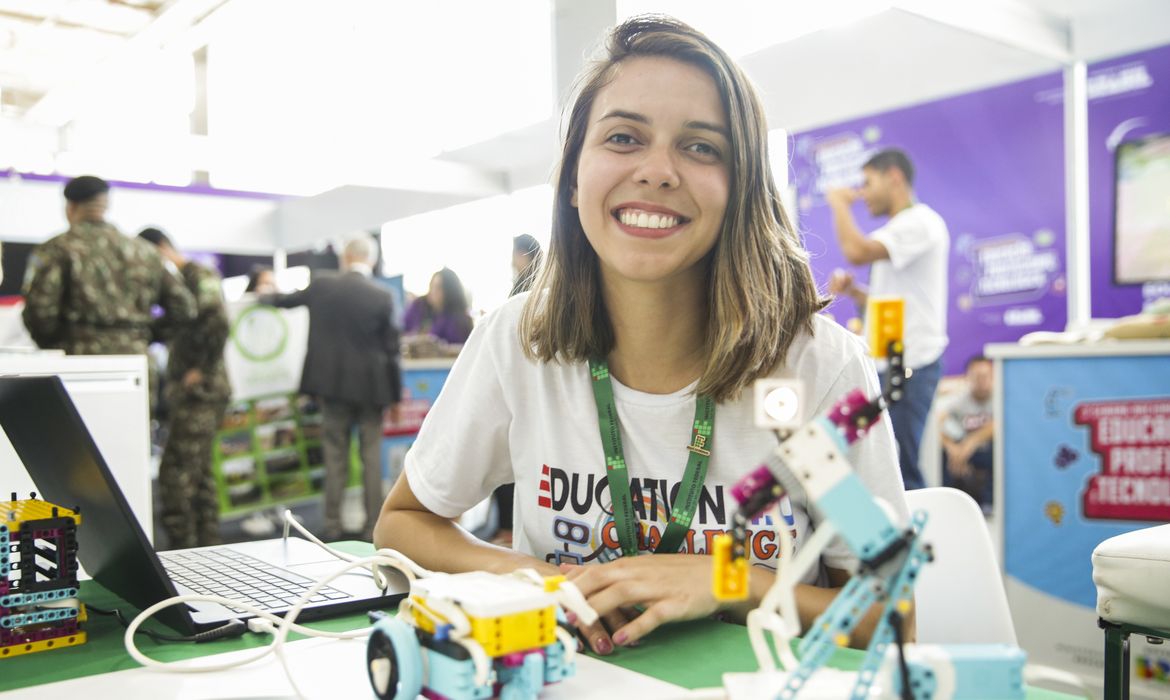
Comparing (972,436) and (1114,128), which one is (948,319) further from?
(1114,128)

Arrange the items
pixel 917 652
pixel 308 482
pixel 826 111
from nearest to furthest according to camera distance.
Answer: pixel 917 652 → pixel 308 482 → pixel 826 111

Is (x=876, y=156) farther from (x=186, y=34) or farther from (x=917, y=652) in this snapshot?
(x=917, y=652)

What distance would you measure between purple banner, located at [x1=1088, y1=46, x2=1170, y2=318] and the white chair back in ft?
11.7

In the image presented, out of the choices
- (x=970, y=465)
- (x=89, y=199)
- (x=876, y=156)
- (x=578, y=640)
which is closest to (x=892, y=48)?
(x=876, y=156)

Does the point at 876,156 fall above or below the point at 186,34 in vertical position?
below

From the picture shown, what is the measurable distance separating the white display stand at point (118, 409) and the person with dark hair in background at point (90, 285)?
178cm

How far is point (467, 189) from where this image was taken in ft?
20.7


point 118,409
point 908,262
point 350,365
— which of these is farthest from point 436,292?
point 118,409

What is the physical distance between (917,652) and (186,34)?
4077mm

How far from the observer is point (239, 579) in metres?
0.92

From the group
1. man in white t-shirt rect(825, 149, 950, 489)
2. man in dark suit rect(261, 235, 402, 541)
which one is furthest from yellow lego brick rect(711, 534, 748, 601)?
man in dark suit rect(261, 235, 402, 541)

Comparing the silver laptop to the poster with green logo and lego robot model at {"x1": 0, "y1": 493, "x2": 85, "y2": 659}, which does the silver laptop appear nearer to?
lego robot model at {"x1": 0, "y1": 493, "x2": 85, "y2": 659}

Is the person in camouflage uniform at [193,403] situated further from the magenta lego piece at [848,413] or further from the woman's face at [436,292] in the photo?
the magenta lego piece at [848,413]

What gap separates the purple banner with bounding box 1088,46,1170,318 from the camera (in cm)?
386
